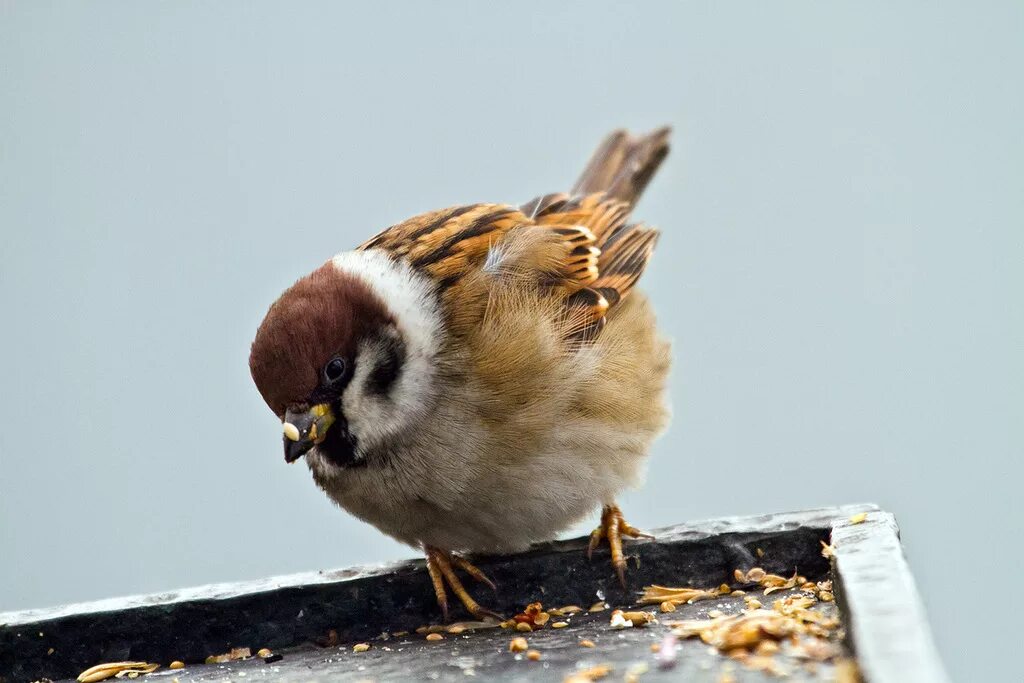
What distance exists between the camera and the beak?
2.13m

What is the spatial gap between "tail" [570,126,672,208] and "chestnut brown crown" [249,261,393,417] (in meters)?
1.51

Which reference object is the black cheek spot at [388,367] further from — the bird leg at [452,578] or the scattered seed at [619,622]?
the scattered seed at [619,622]

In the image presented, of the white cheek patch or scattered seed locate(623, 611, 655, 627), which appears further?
the white cheek patch

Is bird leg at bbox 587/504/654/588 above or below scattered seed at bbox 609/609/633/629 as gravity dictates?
above

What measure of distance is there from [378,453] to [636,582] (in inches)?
20.9

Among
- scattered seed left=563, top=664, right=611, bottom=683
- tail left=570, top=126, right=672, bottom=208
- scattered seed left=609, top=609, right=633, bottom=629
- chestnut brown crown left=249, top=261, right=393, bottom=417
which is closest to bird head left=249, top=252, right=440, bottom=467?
chestnut brown crown left=249, top=261, right=393, bottom=417

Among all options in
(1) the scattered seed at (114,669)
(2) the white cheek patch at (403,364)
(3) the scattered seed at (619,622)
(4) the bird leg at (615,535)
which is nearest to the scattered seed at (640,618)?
(3) the scattered seed at (619,622)

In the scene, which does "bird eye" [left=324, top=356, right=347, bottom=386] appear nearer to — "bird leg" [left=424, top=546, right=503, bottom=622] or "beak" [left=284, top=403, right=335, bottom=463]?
"beak" [left=284, top=403, right=335, bottom=463]

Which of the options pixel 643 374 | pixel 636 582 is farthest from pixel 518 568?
pixel 643 374

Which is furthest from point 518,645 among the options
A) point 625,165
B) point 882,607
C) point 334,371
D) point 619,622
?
point 625,165

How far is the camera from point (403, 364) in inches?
90.7

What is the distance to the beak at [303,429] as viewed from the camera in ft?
7.00

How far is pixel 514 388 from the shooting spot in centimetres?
236

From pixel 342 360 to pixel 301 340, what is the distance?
0.32 ft
